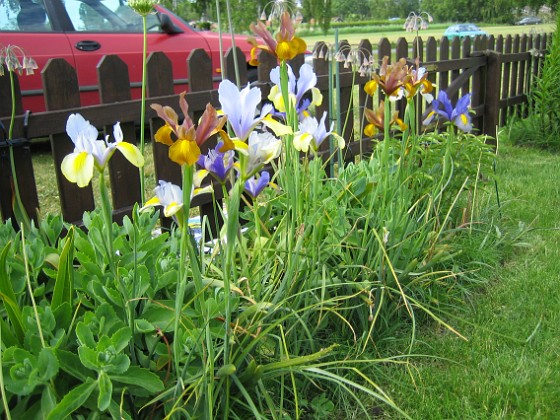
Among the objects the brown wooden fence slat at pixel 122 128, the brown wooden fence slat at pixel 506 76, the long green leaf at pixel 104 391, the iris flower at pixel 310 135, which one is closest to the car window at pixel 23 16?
the brown wooden fence slat at pixel 122 128

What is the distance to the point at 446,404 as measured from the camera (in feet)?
5.73

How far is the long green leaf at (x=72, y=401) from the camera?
1.16 meters

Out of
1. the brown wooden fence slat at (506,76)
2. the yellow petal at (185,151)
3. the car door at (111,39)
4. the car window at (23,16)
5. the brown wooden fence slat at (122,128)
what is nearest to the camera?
the yellow petal at (185,151)

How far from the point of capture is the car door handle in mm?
4952

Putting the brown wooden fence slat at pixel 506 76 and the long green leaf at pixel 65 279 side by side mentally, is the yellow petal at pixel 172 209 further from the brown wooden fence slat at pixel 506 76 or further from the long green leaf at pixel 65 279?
the brown wooden fence slat at pixel 506 76

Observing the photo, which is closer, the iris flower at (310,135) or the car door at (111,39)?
the iris flower at (310,135)

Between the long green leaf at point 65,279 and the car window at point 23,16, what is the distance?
3.95 meters

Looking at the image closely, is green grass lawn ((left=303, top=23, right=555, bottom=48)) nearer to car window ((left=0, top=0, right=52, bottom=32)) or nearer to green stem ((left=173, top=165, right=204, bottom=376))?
green stem ((left=173, top=165, right=204, bottom=376))

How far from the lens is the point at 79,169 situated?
3.81ft

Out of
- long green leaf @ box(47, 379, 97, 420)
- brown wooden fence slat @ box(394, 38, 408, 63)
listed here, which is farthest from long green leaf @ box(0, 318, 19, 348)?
brown wooden fence slat @ box(394, 38, 408, 63)

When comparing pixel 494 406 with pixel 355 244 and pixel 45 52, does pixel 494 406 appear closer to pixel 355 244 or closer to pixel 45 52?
pixel 355 244

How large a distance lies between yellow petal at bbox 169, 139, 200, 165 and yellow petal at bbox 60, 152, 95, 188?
0.56 ft

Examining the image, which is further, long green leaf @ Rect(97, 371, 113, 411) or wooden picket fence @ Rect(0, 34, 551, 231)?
wooden picket fence @ Rect(0, 34, 551, 231)

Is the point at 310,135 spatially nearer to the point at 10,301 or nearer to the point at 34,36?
the point at 10,301
